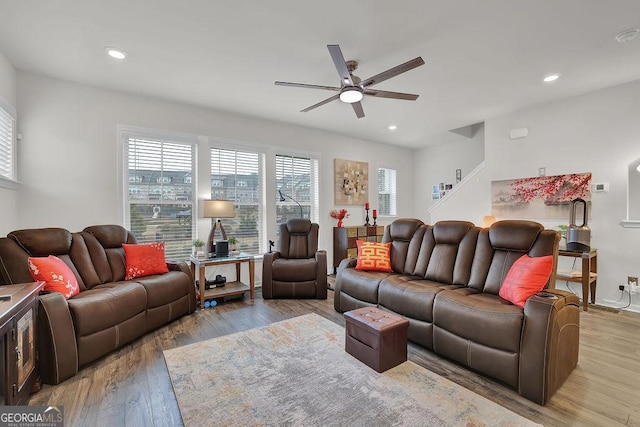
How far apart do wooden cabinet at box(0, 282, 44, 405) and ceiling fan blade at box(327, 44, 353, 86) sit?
252 cm

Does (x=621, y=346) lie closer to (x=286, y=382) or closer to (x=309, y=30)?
(x=286, y=382)

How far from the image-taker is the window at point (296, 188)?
505 centimetres

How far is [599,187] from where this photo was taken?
3.77 meters

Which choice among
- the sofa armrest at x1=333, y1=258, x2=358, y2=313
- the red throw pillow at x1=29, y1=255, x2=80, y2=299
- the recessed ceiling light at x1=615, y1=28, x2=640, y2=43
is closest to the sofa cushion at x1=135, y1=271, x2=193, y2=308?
the red throw pillow at x1=29, y1=255, x2=80, y2=299

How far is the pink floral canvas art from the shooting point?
396cm

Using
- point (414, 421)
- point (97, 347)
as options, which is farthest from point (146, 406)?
point (414, 421)

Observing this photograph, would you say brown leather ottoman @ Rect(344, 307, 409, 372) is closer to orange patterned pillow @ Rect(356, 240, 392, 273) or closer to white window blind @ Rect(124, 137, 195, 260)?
orange patterned pillow @ Rect(356, 240, 392, 273)

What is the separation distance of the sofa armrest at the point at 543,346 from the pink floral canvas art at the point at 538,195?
274 centimetres

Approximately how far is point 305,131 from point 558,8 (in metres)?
3.74

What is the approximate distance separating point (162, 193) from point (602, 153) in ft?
19.5

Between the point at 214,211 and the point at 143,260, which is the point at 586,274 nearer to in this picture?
the point at 214,211

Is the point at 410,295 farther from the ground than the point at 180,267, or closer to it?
closer to it

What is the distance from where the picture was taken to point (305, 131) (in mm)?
5281

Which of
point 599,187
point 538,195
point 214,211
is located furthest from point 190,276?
point 599,187
